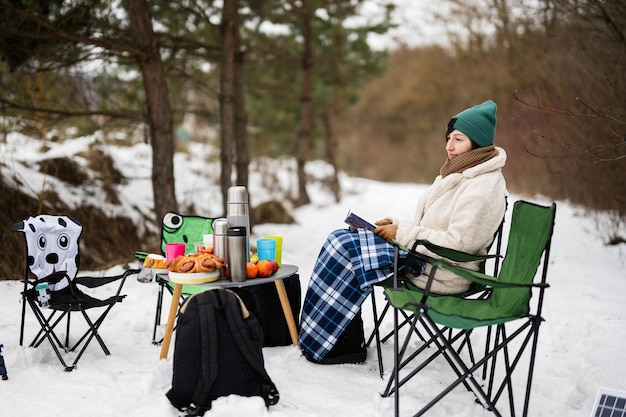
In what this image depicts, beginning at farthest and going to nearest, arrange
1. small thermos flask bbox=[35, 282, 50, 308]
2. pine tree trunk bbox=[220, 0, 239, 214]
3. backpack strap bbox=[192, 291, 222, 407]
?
pine tree trunk bbox=[220, 0, 239, 214] < small thermos flask bbox=[35, 282, 50, 308] < backpack strap bbox=[192, 291, 222, 407]

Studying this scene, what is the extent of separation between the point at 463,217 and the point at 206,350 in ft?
4.64

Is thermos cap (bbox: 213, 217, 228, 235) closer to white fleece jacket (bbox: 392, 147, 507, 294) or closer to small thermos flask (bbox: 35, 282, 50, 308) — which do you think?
white fleece jacket (bbox: 392, 147, 507, 294)

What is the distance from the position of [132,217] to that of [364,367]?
492 centimetres

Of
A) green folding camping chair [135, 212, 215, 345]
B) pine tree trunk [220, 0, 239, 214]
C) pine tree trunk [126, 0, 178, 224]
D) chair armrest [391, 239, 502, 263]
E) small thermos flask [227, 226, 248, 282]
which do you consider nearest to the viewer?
chair armrest [391, 239, 502, 263]

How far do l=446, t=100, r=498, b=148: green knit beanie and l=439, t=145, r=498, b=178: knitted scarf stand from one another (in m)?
0.05

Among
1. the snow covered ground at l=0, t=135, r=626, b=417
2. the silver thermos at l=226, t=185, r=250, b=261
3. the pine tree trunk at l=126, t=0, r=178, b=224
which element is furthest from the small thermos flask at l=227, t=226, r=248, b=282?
the pine tree trunk at l=126, t=0, r=178, b=224

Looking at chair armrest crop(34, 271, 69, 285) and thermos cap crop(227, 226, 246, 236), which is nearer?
thermos cap crop(227, 226, 246, 236)

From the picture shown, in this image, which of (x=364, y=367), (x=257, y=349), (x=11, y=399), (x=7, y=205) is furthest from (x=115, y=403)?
(x=7, y=205)

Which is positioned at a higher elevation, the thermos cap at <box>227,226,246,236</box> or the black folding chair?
the thermos cap at <box>227,226,246,236</box>

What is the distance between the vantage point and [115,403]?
2.48m

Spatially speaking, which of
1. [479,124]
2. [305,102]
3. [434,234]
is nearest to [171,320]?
[434,234]

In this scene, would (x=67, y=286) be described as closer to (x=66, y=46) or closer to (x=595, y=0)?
(x=66, y=46)

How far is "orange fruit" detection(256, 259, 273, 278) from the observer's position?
2838 mm

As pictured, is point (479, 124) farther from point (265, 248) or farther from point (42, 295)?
point (42, 295)
